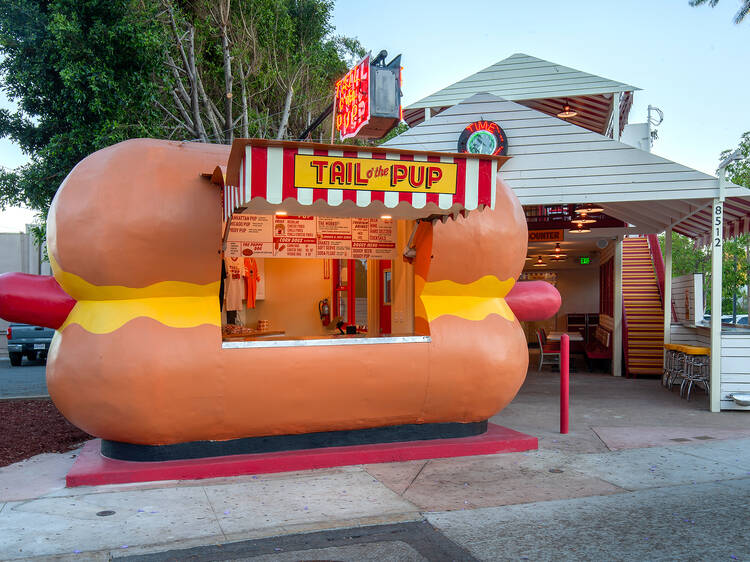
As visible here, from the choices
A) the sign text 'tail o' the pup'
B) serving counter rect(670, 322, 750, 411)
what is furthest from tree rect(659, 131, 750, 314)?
the sign text 'tail o' the pup'

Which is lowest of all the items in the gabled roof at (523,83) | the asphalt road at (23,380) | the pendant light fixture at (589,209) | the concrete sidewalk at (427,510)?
the asphalt road at (23,380)

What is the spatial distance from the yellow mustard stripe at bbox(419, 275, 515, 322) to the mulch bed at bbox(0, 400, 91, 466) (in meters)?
4.67

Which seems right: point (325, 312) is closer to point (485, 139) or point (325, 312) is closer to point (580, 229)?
point (485, 139)

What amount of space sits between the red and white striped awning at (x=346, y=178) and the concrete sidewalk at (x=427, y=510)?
8.47 ft

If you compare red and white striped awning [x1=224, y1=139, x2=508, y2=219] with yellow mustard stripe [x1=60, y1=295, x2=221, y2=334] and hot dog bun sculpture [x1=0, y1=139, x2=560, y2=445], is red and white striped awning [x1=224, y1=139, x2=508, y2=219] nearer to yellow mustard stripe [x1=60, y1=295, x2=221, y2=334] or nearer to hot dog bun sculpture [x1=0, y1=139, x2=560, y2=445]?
hot dog bun sculpture [x1=0, y1=139, x2=560, y2=445]

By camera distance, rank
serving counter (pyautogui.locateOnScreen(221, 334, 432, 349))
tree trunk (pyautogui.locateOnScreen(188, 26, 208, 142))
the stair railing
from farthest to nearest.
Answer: tree trunk (pyautogui.locateOnScreen(188, 26, 208, 142)), the stair railing, serving counter (pyautogui.locateOnScreen(221, 334, 432, 349))

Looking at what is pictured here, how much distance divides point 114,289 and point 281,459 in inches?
91.7

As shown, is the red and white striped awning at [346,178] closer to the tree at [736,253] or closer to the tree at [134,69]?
the tree at [134,69]

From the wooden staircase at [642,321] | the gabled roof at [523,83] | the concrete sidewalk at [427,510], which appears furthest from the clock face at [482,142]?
the wooden staircase at [642,321]

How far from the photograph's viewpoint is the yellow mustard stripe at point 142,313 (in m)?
6.05

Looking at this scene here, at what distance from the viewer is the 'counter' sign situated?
31.9ft

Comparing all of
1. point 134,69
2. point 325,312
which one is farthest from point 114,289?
point 134,69

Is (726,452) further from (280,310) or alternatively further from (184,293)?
(280,310)

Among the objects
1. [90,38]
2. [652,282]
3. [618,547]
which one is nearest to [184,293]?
[618,547]
